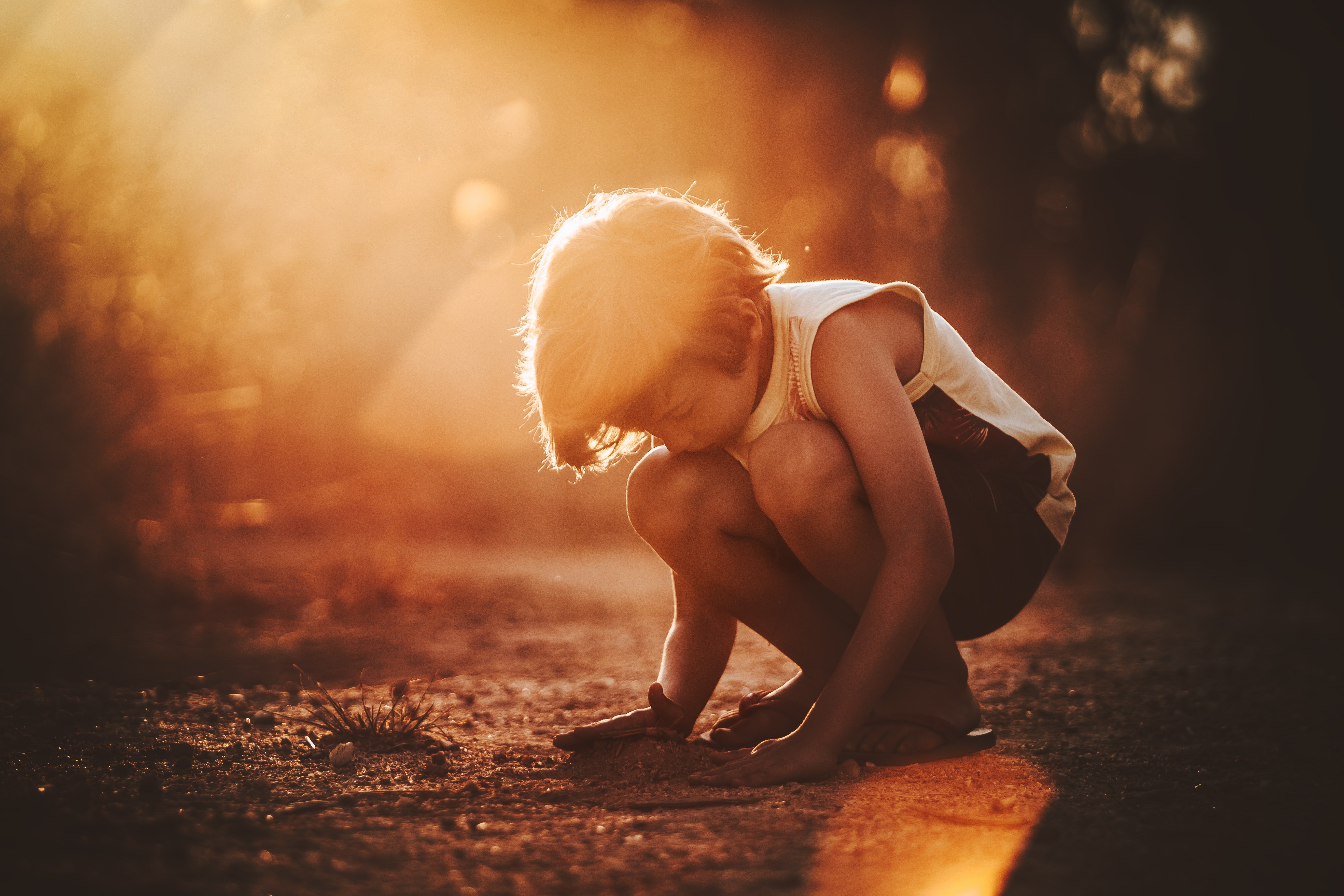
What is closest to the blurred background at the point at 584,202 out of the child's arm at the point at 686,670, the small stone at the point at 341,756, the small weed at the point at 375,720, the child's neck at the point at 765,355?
the small weed at the point at 375,720

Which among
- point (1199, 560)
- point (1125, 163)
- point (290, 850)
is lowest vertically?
point (1199, 560)

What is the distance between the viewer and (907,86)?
491 centimetres

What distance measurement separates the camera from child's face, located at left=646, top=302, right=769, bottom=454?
155cm

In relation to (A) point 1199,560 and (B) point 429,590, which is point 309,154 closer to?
(B) point 429,590

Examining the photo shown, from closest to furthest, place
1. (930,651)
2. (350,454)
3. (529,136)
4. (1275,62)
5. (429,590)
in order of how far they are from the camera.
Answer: (930,651) → (429,590) → (1275,62) → (529,136) → (350,454)

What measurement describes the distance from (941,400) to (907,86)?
375 centimetres

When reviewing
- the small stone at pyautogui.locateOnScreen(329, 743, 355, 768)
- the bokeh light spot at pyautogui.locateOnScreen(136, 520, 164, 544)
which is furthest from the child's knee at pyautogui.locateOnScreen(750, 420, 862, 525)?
the bokeh light spot at pyautogui.locateOnScreen(136, 520, 164, 544)

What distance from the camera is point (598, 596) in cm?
386

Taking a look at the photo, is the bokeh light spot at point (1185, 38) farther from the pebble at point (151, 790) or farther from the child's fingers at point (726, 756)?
the pebble at point (151, 790)

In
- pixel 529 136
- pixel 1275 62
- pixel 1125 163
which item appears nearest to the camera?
pixel 1275 62

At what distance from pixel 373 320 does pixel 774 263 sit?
5.04 meters

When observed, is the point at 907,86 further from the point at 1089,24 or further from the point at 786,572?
the point at 786,572

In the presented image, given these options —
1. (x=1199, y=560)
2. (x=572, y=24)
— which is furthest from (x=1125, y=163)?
(x=572, y=24)

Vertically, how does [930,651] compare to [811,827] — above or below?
above
